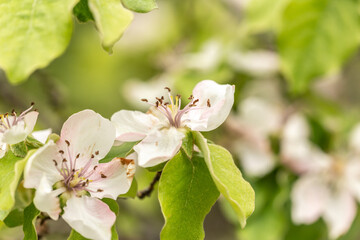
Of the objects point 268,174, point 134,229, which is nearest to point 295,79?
point 268,174

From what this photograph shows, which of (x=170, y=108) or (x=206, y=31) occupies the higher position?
(x=170, y=108)

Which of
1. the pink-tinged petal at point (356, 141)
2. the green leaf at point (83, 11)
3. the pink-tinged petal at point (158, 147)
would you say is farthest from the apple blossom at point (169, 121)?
the pink-tinged petal at point (356, 141)

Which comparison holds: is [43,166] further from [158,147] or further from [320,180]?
[320,180]

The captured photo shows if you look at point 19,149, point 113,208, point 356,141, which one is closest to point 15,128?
point 19,149

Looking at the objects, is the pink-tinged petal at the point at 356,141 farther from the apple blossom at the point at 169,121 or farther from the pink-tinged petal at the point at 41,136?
the pink-tinged petal at the point at 41,136

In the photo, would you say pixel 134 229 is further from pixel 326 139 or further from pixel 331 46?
pixel 331 46

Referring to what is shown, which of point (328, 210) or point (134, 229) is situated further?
point (134, 229)

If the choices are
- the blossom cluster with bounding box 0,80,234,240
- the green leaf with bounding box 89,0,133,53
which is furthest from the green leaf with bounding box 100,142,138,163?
the green leaf with bounding box 89,0,133,53

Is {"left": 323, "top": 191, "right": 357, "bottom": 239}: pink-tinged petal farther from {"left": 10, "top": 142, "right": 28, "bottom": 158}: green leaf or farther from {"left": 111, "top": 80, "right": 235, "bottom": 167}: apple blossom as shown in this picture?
{"left": 10, "top": 142, "right": 28, "bottom": 158}: green leaf
